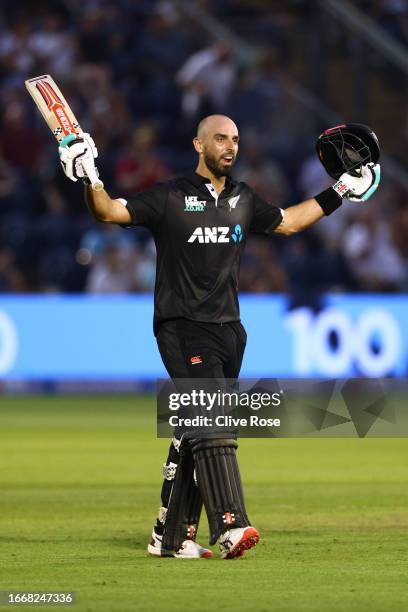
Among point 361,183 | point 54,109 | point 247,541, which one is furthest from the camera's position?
point 361,183

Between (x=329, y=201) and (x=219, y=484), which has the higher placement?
(x=329, y=201)

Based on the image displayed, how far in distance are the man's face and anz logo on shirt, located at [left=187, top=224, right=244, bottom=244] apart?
0.32 m

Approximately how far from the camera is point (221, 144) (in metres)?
8.49

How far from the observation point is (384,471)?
13.2m

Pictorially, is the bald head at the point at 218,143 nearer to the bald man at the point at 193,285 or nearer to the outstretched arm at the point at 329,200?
the bald man at the point at 193,285

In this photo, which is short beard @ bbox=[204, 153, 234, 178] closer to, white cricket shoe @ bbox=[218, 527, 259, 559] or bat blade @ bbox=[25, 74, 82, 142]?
bat blade @ bbox=[25, 74, 82, 142]

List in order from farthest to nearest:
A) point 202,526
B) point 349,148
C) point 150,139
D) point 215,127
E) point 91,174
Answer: point 150,139 < point 202,526 < point 349,148 < point 215,127 < point 91,174

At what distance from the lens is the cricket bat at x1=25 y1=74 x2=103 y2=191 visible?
8.23m

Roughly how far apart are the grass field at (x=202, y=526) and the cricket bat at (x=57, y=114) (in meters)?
2.09

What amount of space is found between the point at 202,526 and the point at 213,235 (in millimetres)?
2407

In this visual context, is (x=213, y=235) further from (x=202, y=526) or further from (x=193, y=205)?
(x=202, y=526)

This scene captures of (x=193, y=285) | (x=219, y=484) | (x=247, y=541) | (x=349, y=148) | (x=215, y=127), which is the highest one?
(x=349, y=148)

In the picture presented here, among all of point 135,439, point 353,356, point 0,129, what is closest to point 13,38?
→ point 0,129

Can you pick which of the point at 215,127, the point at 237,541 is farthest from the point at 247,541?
the point at 215,127
